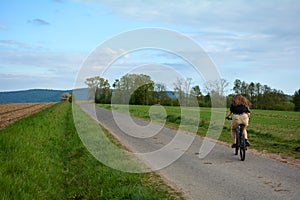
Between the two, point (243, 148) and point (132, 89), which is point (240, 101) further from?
point (132, 89)

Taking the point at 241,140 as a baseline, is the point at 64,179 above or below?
below

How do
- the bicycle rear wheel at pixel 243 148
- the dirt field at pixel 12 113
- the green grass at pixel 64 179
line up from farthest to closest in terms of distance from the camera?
the dirt field at pixel 12 113, the bicycle rear wheel at pixel 243 148, the green grass at pixel 64 179

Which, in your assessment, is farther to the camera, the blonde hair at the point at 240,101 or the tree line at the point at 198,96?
the tree line at the point at 198,96

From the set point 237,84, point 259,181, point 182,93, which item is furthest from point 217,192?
point 237,84

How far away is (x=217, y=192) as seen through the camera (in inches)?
285

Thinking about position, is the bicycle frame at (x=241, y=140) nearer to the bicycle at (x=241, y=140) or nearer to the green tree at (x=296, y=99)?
the bicycle at (x=241, y=140)

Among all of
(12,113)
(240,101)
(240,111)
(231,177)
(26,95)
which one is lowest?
(12,113)

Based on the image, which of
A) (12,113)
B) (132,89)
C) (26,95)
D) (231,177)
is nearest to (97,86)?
(132,89)

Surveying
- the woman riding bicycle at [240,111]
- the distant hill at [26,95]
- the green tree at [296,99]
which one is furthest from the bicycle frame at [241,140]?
the distant hill at [26,95]

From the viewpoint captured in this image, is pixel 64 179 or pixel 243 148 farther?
pixel 243 148

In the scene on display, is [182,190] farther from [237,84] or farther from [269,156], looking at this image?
[237,84]

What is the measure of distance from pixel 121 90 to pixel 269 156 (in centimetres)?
1353

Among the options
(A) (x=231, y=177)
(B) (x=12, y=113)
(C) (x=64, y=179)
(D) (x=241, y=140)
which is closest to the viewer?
(A) (x=231, y=177)

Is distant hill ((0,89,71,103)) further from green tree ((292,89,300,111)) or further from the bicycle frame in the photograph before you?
the bicycle frame
